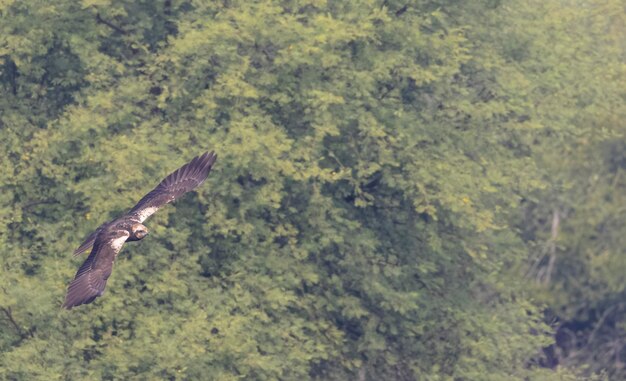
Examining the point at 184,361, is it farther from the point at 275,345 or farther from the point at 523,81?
the point at 523,81

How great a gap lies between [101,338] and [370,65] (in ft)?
24.3

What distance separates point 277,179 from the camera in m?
26.9

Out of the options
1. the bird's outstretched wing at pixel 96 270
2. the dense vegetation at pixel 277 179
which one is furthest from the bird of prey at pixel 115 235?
the dense vegetation at pixel 277 179

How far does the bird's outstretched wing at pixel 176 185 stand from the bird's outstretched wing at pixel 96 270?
1.42m

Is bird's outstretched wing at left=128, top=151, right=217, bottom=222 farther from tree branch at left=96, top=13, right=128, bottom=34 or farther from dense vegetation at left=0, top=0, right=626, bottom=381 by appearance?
tree branch at left=96, top=13, right=128, bottom=34

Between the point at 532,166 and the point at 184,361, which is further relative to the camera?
the point at 532,166

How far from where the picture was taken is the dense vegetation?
1008 inches

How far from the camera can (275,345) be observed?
26.4m

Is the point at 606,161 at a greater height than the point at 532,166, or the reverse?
the point at 532,166

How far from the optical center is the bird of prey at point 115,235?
66.5ft

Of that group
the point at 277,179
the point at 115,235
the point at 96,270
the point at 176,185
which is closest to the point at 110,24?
the point at 277,179

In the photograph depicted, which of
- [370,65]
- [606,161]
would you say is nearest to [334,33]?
[370,65]

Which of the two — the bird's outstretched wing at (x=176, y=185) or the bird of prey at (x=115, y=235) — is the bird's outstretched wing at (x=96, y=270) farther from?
the bird's outstretched wing at (x=176, y=185)

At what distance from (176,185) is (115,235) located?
211cm
